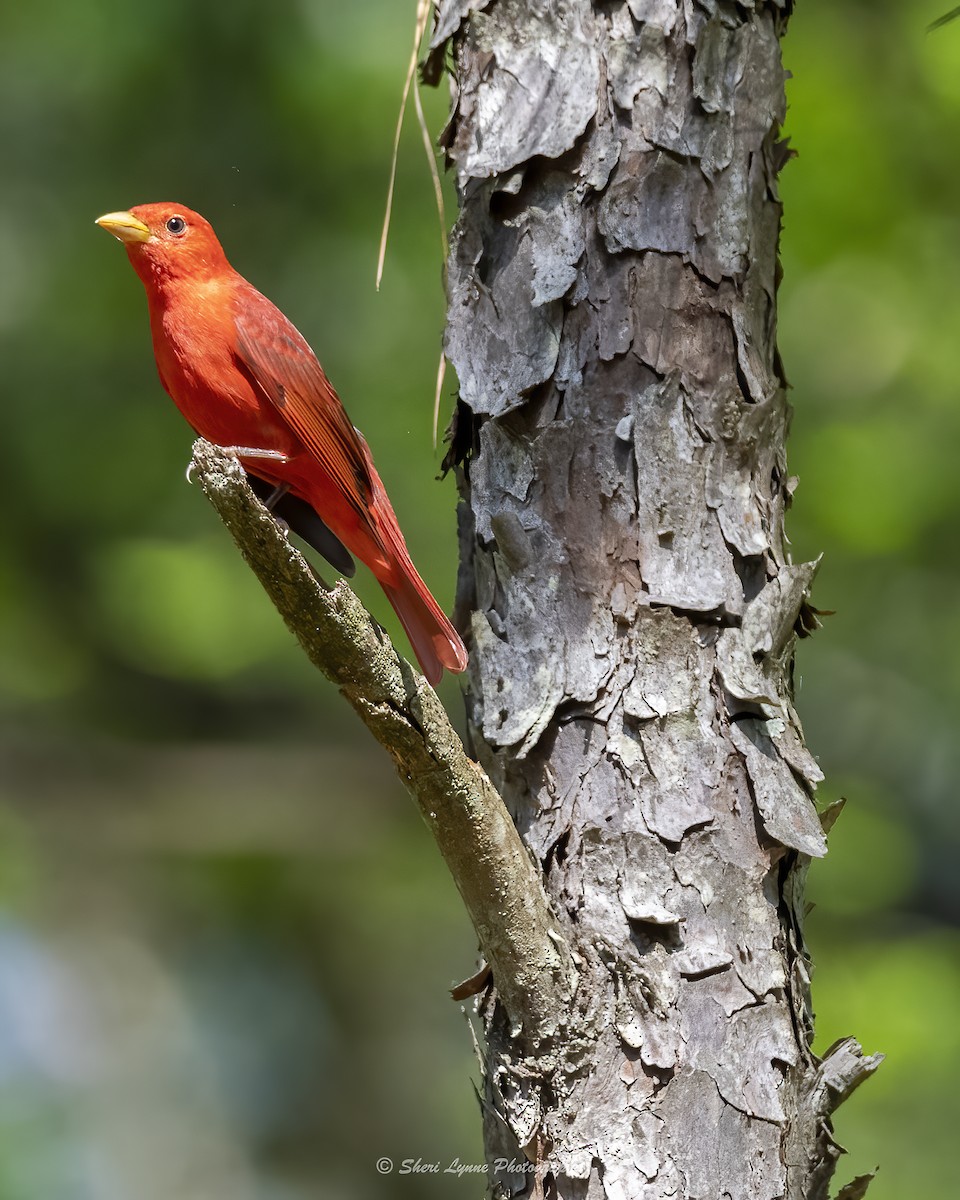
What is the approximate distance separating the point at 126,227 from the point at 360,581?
9.29ft

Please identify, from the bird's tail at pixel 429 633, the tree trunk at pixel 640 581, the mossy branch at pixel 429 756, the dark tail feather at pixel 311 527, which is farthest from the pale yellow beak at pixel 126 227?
the mossy branch at pixel 429 756

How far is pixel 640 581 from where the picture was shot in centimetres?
255

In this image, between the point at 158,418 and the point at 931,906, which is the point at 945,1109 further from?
the point at 158,418

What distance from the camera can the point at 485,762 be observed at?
2635 mm

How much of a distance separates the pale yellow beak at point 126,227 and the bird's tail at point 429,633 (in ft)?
4.02

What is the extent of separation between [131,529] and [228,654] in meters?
0.83

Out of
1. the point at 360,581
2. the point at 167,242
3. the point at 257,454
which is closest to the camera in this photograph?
the point at 257,454

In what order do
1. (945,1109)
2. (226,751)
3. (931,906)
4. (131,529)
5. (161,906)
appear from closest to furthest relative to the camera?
1. (945,1109)
2. (931,906)
3. (131,529)
4. (226,751)
5. (161,906)

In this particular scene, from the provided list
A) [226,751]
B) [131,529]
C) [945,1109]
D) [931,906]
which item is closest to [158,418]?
[131,529]

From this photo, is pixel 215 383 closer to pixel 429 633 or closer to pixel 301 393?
pixel 301 393

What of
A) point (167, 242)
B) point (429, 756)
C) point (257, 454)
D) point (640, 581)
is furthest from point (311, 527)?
point (429, 756)

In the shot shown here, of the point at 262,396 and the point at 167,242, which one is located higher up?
the point at 167,242

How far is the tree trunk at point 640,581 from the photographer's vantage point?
238 centimetres

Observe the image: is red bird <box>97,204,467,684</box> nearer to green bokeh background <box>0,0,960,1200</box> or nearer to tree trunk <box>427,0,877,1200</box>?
tree trunk <box>427,0,877,1200</box>
